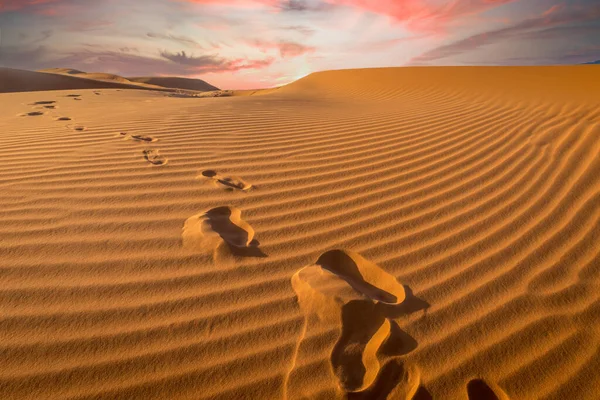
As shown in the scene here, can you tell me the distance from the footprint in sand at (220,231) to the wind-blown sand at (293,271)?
0.01 meters

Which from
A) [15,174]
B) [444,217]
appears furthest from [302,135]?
[15,174]

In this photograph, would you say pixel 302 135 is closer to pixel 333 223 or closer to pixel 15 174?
pixel 333 223

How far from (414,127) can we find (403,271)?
2726 mm

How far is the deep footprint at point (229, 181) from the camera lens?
2291 mm

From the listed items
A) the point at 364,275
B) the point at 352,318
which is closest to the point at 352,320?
the point at 352,318

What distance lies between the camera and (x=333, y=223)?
198cm

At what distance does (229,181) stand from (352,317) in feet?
4.62

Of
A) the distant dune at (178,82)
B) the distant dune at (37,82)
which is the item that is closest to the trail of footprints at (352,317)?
the distant dune at (37,82)

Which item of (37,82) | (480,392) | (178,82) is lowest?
(178,82)

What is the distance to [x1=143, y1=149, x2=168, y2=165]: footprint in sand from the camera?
8.32ft

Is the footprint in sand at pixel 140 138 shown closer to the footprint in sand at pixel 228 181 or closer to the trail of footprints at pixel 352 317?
the footprint in sand at pixel 228 181

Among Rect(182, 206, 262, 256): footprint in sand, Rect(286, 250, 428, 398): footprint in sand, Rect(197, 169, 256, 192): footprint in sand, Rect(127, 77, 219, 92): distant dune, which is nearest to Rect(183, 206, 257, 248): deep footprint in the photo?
Rect(182, 206, 262, 256): footprint in sand

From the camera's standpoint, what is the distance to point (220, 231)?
1843mm

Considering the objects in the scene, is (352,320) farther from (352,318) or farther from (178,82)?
(178,82)
